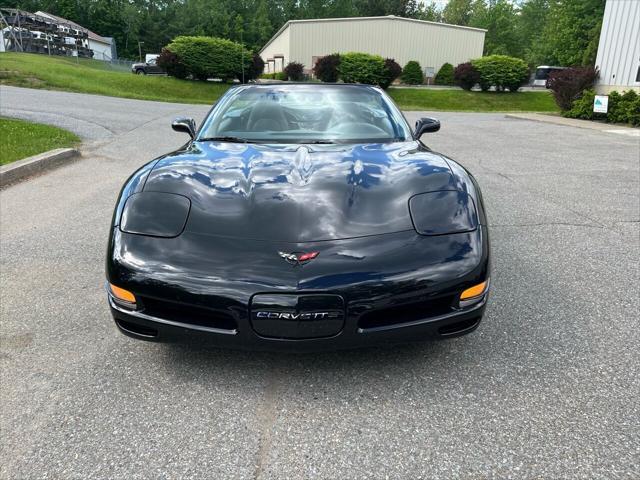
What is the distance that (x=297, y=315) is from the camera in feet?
6.26

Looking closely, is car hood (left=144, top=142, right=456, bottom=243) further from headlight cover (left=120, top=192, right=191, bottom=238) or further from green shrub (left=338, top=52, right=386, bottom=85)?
green shrub (left=338, top=52, right=386, bottom=85)

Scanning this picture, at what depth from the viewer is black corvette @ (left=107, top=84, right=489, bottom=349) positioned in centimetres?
194

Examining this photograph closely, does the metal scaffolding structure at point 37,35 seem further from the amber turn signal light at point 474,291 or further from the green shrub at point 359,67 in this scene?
the amber turn signal light at point 474,291

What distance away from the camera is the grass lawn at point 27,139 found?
709cm

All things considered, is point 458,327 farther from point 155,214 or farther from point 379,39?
point 379,39

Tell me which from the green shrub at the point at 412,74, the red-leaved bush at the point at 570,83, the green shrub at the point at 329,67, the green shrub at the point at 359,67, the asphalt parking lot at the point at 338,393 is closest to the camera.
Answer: the asphalt parking lot at the point at 338,393

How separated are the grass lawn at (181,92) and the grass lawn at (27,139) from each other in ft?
34.2

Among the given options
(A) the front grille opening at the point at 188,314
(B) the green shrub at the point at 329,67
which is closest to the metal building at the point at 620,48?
(B) the green shrub at the point at 329,67

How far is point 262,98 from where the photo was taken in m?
3.75

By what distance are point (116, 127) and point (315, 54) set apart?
26.4 metres

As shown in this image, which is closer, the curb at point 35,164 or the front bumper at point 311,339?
the front bumper at point 311,339

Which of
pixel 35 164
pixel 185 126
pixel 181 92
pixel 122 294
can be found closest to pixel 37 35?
pixel 181 92

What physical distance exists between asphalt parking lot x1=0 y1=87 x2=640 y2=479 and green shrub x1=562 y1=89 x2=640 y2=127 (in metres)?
12.0

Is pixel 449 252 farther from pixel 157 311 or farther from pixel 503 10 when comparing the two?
pixel 503 10
